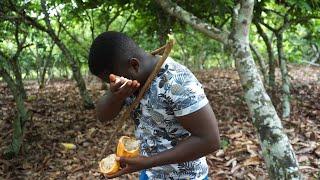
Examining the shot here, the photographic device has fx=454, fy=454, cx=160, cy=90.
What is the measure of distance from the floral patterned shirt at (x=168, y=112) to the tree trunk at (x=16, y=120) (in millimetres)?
3336

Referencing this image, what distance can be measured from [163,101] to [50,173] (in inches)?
133

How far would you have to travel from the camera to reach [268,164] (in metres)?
3.32

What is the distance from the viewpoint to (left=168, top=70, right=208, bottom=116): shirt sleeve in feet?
5.79

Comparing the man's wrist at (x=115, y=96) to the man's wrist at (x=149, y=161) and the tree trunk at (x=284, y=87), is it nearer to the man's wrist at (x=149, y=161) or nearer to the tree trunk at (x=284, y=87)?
the man's wrist at (x=149, y=161)

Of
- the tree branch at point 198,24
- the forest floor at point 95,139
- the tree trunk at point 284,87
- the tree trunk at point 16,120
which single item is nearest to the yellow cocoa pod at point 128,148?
the tree branch at point 198,24

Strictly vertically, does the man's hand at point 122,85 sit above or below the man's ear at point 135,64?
below

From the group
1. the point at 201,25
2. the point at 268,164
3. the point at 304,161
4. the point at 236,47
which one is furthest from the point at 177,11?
the point at 304,161

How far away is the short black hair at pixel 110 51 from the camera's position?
1794mm

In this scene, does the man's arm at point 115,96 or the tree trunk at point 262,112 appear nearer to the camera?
the man's arm at point 115,96

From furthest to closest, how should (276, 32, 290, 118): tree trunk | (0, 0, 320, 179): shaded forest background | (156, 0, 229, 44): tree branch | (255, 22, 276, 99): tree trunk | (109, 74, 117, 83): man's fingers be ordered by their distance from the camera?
(255, 22, 276, 99): tree trunk
(276, 32, 290, 118): tree trunk
(0, 0, 320, 179): shaded forest background
(156, 0, 229, 44): tree branch
(109, 74, 117, 83): man's fingers

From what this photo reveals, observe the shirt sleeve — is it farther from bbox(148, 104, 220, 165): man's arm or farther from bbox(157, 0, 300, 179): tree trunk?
bbox(157, 0, 300, 179): tree trunk

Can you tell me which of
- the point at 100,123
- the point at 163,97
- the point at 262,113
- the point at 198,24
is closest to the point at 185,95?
the point at 163,97

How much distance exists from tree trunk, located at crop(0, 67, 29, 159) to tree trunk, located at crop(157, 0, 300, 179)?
265 centimetres

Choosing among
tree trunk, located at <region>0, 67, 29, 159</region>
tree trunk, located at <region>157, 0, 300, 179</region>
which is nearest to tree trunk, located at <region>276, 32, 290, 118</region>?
tree trunk, located at <region>157, 0, 300, 179</region>
